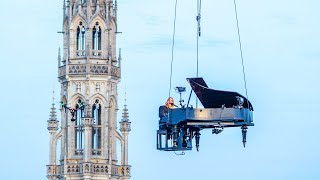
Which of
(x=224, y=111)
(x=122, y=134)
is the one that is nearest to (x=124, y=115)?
(x=122, y=134)

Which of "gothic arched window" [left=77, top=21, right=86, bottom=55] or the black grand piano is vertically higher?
"gothic arched window" [left=77, top=21, right=86, bottom=55]

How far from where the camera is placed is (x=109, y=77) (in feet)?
562

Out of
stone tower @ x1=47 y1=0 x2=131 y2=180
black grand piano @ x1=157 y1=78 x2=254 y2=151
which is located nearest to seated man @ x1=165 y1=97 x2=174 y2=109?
black grand piano @ x1=157 y1=78 x2=254 y2=151

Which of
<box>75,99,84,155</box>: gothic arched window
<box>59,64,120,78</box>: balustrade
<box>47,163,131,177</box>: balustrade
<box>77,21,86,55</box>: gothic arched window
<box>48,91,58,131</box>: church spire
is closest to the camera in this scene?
<box>47,163,131,177</box>: balustrade

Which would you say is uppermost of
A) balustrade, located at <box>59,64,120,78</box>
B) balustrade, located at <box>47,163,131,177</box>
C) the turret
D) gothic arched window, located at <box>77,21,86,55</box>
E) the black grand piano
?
gothic arched window, located at <box>77,21,86,55</box>

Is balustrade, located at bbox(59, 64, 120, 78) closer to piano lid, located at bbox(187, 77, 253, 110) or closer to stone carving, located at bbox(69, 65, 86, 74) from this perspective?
stone carving, located at bbox(69, 65, 86, 74)

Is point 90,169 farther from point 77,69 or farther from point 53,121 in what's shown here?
point 77,69

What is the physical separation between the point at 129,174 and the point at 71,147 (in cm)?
578

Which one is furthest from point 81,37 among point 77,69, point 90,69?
point 90,69

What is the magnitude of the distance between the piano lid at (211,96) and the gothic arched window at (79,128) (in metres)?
71.4

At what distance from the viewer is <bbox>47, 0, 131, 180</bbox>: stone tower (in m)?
170

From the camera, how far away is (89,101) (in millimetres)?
170750

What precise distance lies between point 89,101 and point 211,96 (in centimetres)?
7192

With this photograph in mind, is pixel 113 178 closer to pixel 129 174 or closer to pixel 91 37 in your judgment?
pixel 129 174
